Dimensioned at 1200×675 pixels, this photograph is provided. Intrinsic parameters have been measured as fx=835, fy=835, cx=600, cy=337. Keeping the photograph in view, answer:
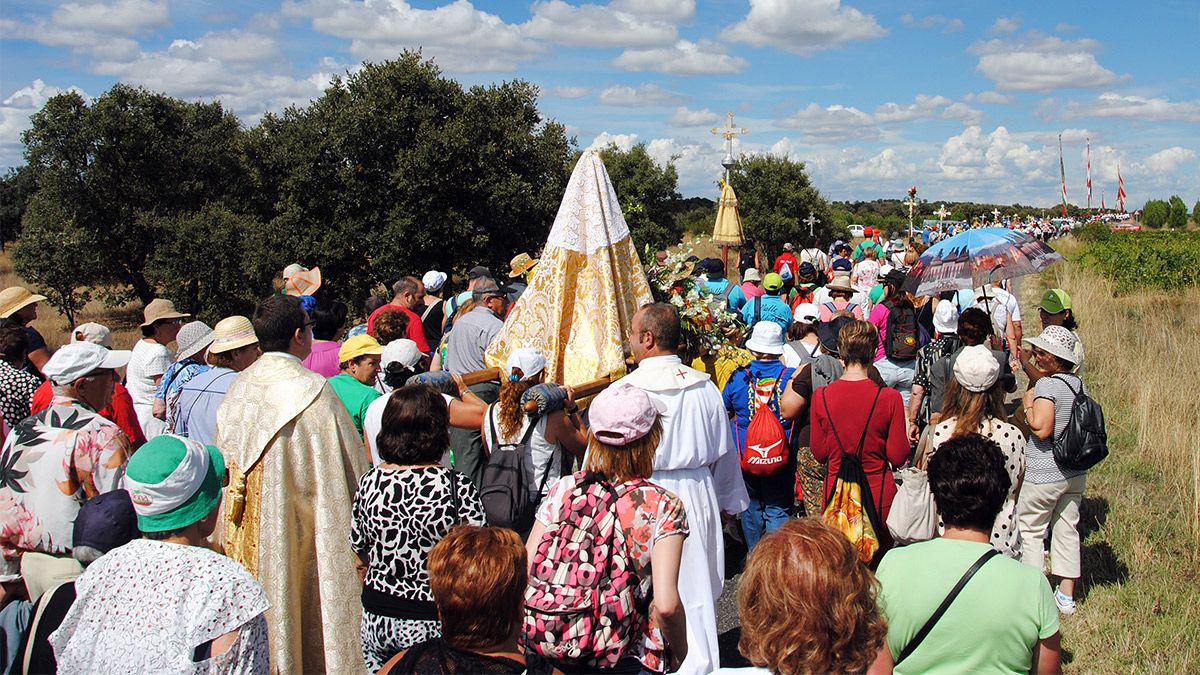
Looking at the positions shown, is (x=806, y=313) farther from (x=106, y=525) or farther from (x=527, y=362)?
(x=106, y=525)

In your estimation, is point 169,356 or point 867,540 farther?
point 169,356

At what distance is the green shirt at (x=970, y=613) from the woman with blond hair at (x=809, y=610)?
0.33 meters

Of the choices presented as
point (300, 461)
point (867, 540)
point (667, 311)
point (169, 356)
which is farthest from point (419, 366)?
point (867, 540)

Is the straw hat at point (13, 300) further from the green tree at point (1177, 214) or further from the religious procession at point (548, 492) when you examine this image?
the green tree at point (1177, 214)

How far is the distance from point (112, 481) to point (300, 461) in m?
0.76

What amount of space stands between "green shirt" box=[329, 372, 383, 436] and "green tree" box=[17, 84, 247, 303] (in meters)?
22.8

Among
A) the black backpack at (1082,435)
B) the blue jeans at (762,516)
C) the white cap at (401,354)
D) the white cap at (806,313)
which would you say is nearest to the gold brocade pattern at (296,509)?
the white cap at (401,354)

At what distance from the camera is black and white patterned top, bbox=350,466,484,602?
3.16m

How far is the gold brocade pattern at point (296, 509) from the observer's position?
3.75 metres

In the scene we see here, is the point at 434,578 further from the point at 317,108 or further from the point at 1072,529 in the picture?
the point at 317,108

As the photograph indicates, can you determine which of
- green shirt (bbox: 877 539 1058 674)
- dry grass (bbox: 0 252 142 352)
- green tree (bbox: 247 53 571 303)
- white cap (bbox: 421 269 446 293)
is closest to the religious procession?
green shirt (bbox: 877 539 1058 674)

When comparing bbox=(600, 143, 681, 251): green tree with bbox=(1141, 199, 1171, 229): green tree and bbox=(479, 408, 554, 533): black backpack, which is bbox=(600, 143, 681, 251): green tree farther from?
bbox=(1141, 199, 1171, 229): green tree

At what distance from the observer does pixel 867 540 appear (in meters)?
4.67

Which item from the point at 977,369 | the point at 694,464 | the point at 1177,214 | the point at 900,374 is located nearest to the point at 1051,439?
the point at 977,369
